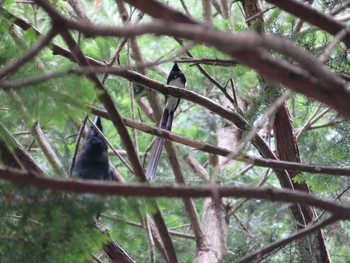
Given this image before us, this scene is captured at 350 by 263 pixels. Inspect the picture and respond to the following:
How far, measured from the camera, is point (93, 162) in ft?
8.81

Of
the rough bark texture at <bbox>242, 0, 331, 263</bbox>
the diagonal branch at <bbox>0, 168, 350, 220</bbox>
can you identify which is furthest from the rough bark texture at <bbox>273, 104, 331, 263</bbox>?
the diagonal branch at <bbox>0, 168, 350, 220</bbox>

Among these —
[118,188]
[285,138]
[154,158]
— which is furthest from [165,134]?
[118,188]

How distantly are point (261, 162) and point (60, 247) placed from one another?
146cm

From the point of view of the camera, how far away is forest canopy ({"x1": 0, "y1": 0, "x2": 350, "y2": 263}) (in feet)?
4.35

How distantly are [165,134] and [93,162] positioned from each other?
0.56 m

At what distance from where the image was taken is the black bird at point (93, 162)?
2.63 meters

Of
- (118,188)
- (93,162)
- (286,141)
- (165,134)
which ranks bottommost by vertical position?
(118,188)

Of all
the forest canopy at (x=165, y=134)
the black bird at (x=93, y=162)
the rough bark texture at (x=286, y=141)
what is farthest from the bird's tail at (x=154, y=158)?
the black bird at (x=93, y=162)

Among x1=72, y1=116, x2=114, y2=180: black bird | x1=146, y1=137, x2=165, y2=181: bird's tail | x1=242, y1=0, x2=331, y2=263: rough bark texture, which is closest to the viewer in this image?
x1=72, y1=116, x2=114, y2=180: black bird

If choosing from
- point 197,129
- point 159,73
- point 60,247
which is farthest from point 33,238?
point 197,129

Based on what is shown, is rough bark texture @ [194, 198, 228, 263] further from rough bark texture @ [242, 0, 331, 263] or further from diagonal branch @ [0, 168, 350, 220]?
diagonal branch @ [0, 168, 350, 220]

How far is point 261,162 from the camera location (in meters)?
2.94

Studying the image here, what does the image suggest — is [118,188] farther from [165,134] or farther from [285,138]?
[285,138]

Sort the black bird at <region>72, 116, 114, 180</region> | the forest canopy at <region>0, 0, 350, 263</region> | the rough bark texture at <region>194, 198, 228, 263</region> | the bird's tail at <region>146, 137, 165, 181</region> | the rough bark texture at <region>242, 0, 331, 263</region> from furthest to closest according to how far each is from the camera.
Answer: the rough bark texture at <region>194, 198, 228, 263</region> → the bird's tail at <region>146, 137, 165, 181</region> → the rough bark texture at <region>242, 0, 331, 263</region> → the black bird at <region>72, 116, 114, 180</region> → the forest canopy at <region>0, 0, 350, 263</region>
